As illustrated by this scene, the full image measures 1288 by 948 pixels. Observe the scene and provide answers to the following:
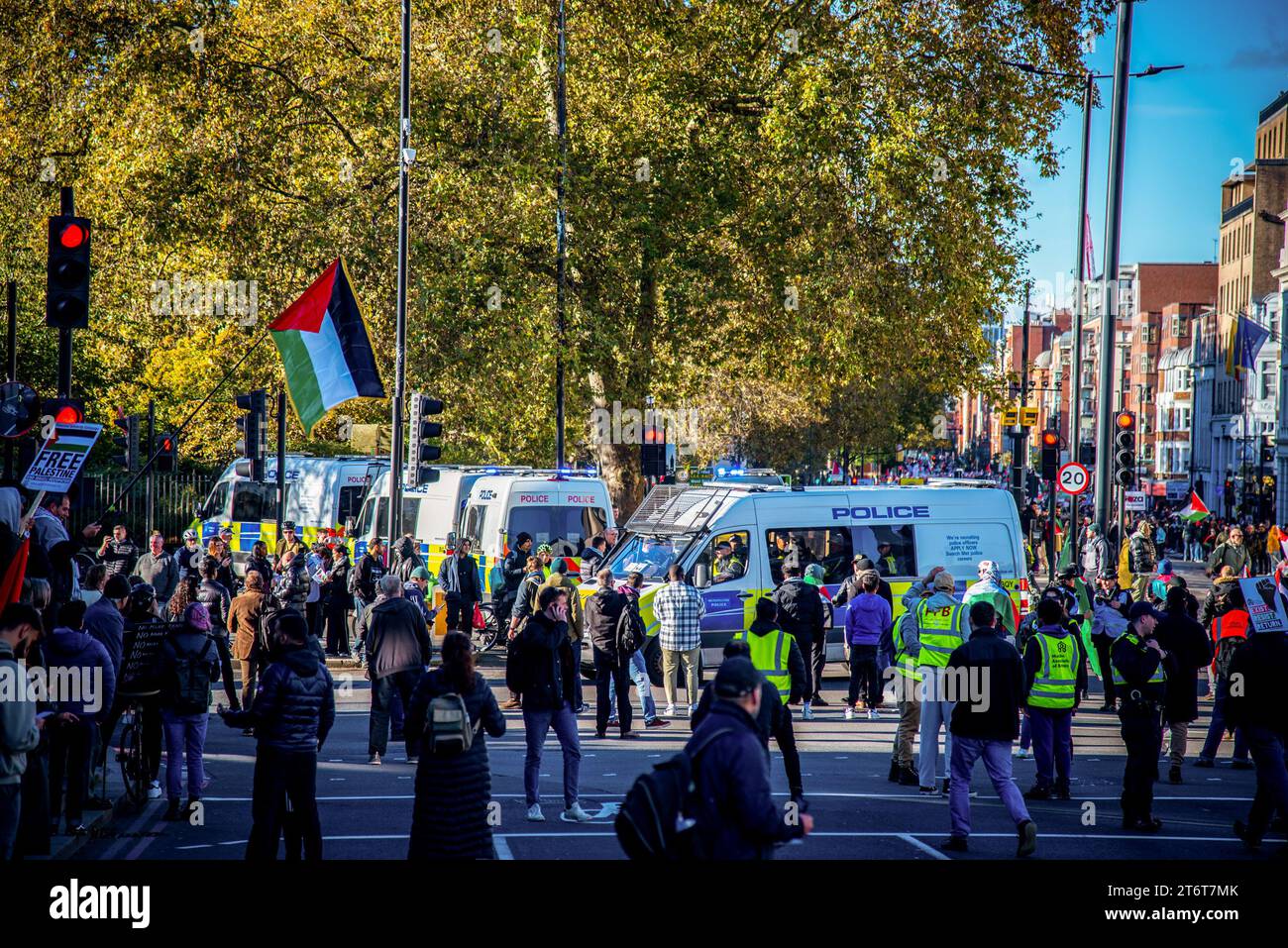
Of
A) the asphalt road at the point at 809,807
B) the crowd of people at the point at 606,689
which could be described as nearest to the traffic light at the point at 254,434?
the crowd of people at the point at 606,689

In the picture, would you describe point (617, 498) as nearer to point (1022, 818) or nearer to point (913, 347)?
point (913, 347)

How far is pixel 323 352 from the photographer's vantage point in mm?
21656

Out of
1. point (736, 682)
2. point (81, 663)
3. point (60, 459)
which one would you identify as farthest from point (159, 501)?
point (736, 682)

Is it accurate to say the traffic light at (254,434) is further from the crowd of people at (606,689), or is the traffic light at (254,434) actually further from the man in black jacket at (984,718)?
the man in black jacket at (984,718)

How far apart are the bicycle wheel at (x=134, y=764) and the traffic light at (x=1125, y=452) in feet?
57.5

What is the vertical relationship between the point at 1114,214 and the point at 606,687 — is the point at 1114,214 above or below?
above

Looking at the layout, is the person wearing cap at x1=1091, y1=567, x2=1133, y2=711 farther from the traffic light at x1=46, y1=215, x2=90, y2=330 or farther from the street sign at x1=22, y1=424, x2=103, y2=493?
the traffic light at x1=46, y1=215, x2=90, y2=330

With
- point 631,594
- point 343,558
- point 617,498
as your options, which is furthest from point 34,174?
point 631,594

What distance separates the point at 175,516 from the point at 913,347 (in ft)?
59.5

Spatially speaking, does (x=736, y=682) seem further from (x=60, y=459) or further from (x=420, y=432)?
(x=420, y=432)

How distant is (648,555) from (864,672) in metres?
3.66

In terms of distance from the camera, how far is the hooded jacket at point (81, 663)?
10531 millimetres

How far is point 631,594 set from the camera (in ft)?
54.9
